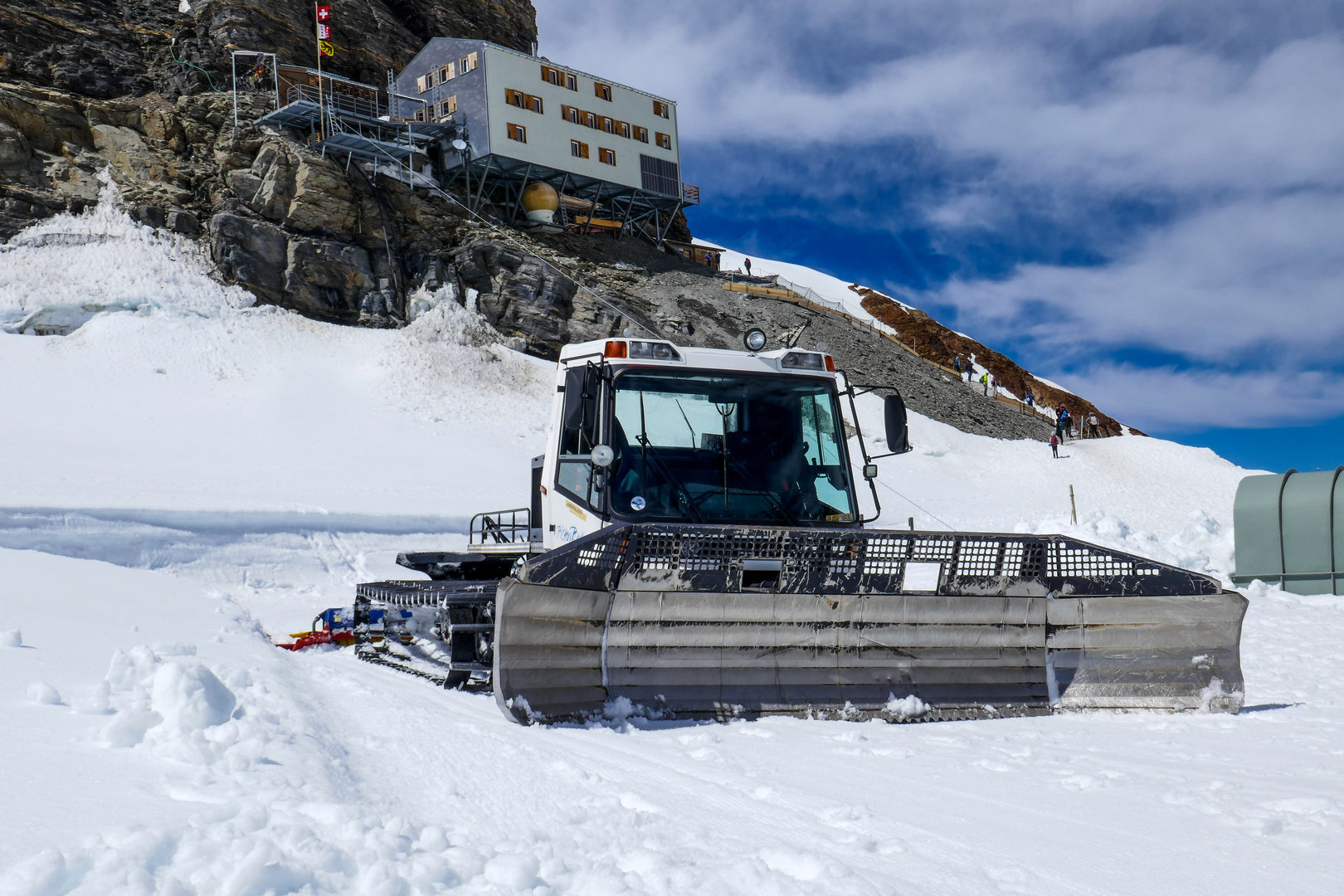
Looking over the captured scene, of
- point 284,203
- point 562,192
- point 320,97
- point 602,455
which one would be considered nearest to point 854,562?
point 602,455

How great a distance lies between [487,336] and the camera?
121 ft

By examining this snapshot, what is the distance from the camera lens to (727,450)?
6395 mm

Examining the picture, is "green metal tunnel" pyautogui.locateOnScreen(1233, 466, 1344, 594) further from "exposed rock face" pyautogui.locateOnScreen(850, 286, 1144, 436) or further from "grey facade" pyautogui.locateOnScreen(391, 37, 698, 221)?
"exposed rock face" pyautogui.locateOnScreen(850, 286, 1144, 436)

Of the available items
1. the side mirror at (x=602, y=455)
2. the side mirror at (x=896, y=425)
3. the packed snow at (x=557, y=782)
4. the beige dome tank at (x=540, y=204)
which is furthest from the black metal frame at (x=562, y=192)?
the side mirror at (x=602, y=455)

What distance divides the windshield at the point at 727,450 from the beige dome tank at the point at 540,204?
41724 mm

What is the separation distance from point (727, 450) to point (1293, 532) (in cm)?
1144

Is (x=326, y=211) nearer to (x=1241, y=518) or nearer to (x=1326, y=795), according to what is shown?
(x=1241, y=518)

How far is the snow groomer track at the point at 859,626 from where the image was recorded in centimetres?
511

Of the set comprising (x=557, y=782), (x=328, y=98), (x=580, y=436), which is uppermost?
(x=328, y=98)

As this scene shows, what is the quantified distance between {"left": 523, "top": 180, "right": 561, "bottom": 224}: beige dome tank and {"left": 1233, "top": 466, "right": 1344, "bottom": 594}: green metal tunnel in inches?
1478

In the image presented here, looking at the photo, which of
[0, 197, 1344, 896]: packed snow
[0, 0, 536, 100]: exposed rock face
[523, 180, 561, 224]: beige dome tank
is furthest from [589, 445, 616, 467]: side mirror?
[523, 180, 561, 224]: beige dome tank

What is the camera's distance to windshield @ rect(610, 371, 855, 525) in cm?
618

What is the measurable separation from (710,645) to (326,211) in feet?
115

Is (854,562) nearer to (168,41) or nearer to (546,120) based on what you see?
(546,120)
